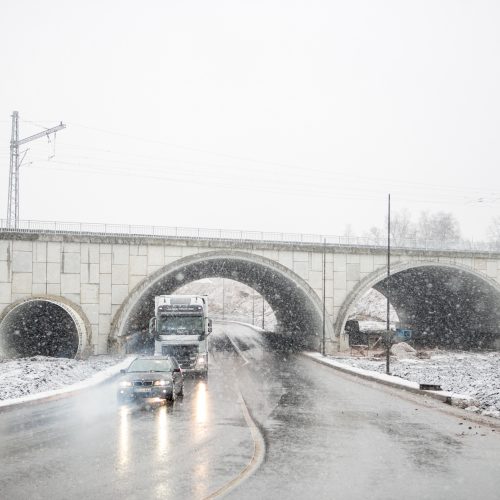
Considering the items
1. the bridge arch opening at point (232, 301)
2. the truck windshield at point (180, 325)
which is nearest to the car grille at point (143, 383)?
the truck windshield at point (180, 325)

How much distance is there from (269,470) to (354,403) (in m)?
9.91

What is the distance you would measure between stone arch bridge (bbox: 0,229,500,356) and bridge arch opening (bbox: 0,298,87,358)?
100 mm

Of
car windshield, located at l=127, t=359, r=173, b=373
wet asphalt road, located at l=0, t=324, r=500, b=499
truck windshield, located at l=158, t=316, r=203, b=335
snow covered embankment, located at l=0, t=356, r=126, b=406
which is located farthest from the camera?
truck windshield, located at l=158, t=316, r=203, b=335

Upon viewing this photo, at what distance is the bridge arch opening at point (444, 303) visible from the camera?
5119 cm

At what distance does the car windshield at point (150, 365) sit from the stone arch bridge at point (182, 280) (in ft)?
67.5

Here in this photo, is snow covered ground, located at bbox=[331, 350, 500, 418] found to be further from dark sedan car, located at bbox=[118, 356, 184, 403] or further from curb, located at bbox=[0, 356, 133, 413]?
curb, located at bbox=[0, 356, 133, 413]

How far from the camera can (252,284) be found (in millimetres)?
66312

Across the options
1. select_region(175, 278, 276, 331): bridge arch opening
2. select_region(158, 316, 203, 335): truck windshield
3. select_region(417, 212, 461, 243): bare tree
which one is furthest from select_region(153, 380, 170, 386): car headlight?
select_region(417, 212, 461, 243): bare tree

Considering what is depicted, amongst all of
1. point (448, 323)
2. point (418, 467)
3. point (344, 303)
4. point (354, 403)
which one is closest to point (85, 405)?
point (354, 403)

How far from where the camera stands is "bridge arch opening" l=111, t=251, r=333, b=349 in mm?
41781

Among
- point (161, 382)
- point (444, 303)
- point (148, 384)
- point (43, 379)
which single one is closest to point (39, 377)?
point (43, 379)

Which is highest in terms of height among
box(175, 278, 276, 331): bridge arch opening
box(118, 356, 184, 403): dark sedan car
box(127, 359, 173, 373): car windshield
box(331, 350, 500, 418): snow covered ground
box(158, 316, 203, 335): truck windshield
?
box(158, 316, 203, 335): truck windshield

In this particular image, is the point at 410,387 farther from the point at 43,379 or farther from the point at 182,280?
the point at 182,280

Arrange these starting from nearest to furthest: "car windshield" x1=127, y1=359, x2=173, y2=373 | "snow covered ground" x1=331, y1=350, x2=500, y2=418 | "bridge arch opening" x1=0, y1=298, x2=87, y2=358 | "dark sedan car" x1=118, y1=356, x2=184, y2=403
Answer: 1. "dark sedan car" x1=118, y1=356, x2=184, y2=403
2. "snow covered ground" x1=331, y1=350, x2=500, y2=418
3. "car windshield" x1=127, y1=359, x2=173, y2=373
4. "bridge arch opening" x1=0, y1=298, x2=87, y2=358
